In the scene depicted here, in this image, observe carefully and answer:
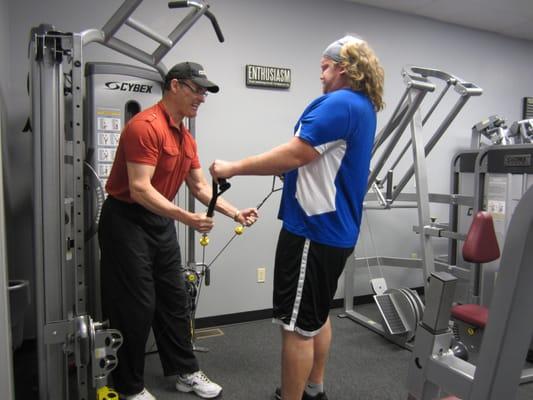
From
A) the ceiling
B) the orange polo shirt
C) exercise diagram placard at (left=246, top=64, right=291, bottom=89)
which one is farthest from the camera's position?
the ceiling

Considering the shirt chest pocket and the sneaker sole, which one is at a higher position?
the shirt chest pocket

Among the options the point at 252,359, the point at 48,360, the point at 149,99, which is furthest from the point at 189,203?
the point at 48,360

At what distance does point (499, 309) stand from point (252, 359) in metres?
2.01

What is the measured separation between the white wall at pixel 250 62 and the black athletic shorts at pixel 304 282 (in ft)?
4.85

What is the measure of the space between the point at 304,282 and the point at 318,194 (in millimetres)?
340

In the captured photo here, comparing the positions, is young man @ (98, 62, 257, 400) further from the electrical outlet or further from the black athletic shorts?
the electrical outlet

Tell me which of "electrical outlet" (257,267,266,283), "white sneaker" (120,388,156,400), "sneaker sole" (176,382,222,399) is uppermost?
"electrical outlet" (257,267,266,283)

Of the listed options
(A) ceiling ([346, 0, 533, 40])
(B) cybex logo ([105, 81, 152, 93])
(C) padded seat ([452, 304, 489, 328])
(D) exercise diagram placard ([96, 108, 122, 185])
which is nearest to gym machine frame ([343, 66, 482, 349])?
(C) padded seat ([452, 304, 489, 328])

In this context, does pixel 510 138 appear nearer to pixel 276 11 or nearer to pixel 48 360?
pixel 276 11

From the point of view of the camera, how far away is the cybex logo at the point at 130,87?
7.38ft

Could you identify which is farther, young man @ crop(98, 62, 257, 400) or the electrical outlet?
the electrical outlet

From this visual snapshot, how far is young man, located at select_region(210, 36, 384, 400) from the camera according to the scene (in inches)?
59.9

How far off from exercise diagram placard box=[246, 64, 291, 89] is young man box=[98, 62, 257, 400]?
1.17 meters

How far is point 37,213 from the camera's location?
1.48m
